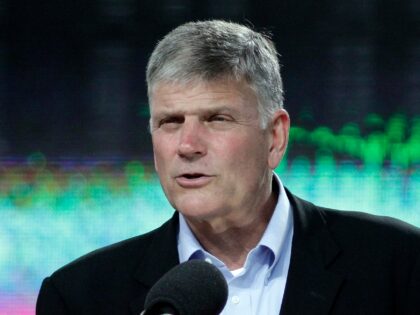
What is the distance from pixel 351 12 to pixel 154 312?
182cm

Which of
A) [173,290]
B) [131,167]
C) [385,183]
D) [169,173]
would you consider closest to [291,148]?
[385,183]

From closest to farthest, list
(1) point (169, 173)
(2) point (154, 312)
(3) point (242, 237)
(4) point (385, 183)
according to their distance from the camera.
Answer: (2) point (154, 312)
(1) point (169, 173)
(3) point (242, 237)
(4) point (385, 183)

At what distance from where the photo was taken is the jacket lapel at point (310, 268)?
7.07ft

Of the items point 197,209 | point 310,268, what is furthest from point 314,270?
point 197,209

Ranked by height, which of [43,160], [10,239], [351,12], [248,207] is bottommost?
[10,239]

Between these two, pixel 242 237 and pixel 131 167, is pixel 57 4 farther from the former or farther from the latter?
pixel 242 237

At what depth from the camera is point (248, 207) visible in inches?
87.7

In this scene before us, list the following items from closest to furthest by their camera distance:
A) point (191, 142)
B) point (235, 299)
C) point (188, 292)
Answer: point (188, 292)
point (191, 142)
point (235, 299)

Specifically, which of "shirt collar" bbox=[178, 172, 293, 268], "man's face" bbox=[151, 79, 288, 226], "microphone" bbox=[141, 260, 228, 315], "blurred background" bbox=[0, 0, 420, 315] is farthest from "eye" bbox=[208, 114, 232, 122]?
"blurred background" bbox=[0, 0, 420, 315]

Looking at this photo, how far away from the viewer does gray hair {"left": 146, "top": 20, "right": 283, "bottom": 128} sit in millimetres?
2135

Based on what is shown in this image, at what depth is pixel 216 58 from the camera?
214 cm

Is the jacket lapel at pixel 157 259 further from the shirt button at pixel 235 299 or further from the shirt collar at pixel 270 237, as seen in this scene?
the shirt button at pixel 235 299

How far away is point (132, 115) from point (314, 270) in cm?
103

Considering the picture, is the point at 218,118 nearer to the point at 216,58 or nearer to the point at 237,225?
the point at 216,58
